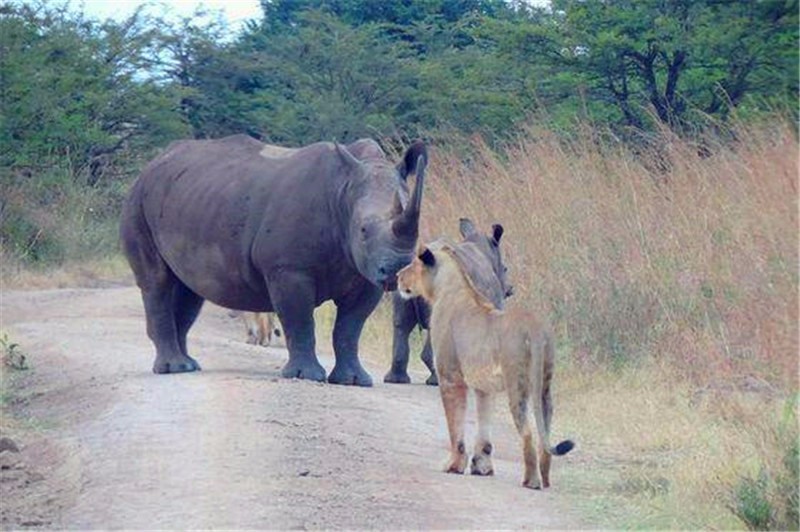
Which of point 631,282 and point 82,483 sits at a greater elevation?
point 631,282

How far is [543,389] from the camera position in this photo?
350 inches

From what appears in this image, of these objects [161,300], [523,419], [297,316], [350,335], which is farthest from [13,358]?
[523,419]

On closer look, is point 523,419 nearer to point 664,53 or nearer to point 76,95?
point 664,53

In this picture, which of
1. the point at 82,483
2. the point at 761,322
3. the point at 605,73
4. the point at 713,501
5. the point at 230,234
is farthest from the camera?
the point at 605,73

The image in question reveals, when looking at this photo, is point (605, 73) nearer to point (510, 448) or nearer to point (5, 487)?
point (510, 448)

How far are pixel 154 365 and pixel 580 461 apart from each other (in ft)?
15.6

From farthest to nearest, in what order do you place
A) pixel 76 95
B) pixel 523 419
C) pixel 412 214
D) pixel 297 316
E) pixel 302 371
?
pixel 76 95 < pixel 302 371 < pixel 297 316 < pixel 412 214 < pixel 523 419

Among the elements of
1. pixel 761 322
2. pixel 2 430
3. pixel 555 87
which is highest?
pixel 555 87

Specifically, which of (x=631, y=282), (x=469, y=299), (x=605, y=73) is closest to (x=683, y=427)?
(x=469, y=299)

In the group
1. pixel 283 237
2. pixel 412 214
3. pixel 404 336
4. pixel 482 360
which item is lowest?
pixel 404 336

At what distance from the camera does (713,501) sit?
27.3ft

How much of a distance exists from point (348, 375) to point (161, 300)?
200cm

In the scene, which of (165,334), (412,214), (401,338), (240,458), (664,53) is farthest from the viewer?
(664,53)

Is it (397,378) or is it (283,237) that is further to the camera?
(397,378)
